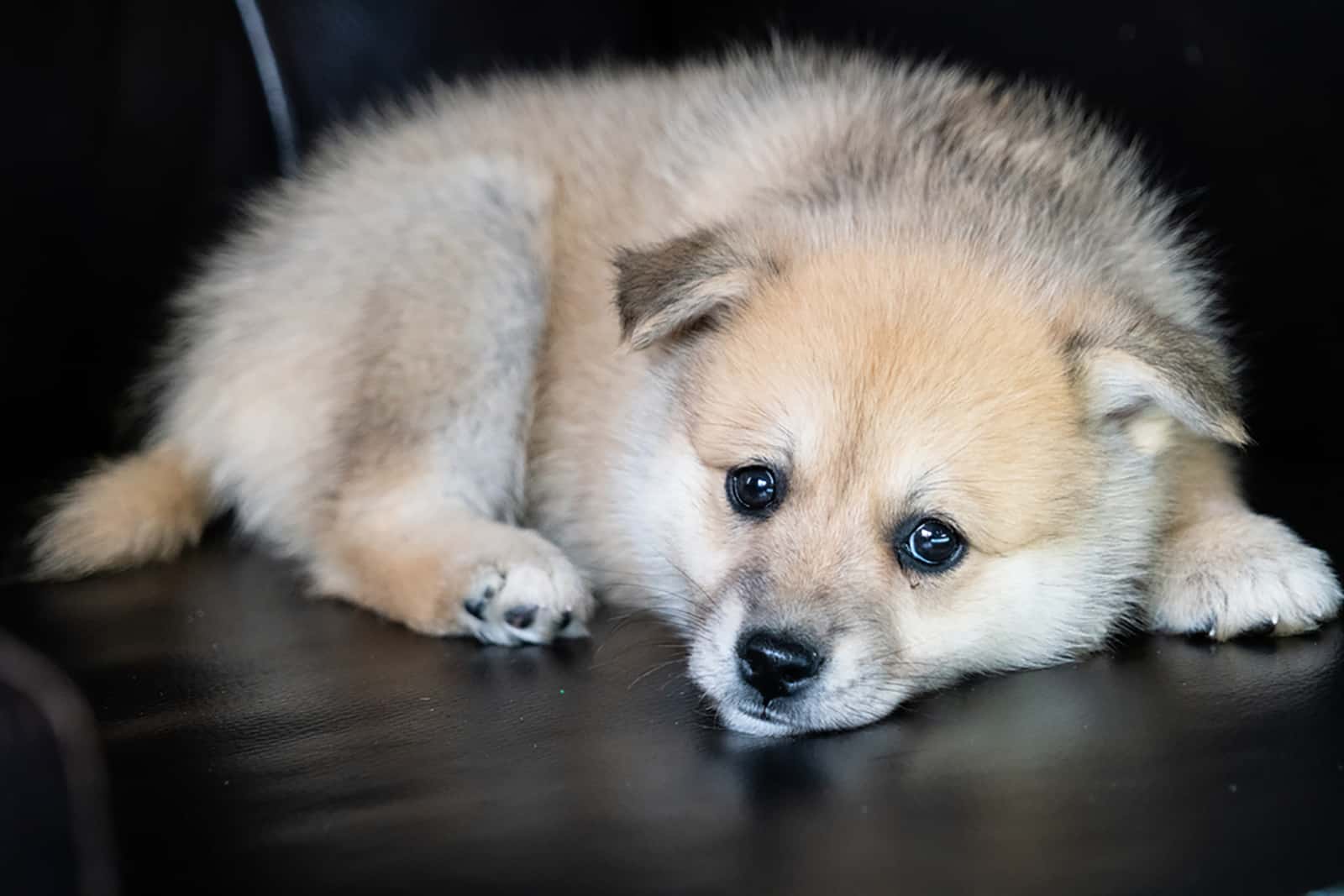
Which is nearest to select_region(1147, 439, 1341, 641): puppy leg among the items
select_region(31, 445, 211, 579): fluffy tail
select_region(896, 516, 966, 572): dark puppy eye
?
select_region(896, 516, 966, 572): dark puppy eye

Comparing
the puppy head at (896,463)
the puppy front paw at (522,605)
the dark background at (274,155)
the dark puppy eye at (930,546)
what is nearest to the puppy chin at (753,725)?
the puppy head at (896,463)

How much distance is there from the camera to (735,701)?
1968 millimetres

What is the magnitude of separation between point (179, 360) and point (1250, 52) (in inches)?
80.1

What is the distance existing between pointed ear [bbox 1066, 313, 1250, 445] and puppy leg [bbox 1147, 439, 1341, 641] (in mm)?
204

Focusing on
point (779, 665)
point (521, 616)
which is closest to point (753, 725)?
point (779, 665)

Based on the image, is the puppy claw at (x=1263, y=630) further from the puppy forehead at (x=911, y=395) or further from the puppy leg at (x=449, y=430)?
the puppy leg at (x=449, y=430)

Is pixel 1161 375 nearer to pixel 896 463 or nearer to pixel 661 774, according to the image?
pixel 896 463

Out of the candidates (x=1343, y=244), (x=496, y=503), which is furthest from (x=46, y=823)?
(x=1343, y=244)

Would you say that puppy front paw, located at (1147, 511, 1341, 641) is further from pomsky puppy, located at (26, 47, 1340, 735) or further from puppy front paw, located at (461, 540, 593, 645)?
puppy front paw, located at (461, 540, 593, 645)

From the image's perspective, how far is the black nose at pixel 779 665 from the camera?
1949mm

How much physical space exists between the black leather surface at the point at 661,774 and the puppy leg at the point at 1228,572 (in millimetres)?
56

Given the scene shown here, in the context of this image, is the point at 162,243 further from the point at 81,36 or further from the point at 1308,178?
the point at 1308,178

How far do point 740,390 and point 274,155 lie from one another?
1433 millimetres

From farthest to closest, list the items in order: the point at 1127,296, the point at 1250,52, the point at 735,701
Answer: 1. the point at 1250,52
2. the point at 1127,296
3. the point at 735,701
